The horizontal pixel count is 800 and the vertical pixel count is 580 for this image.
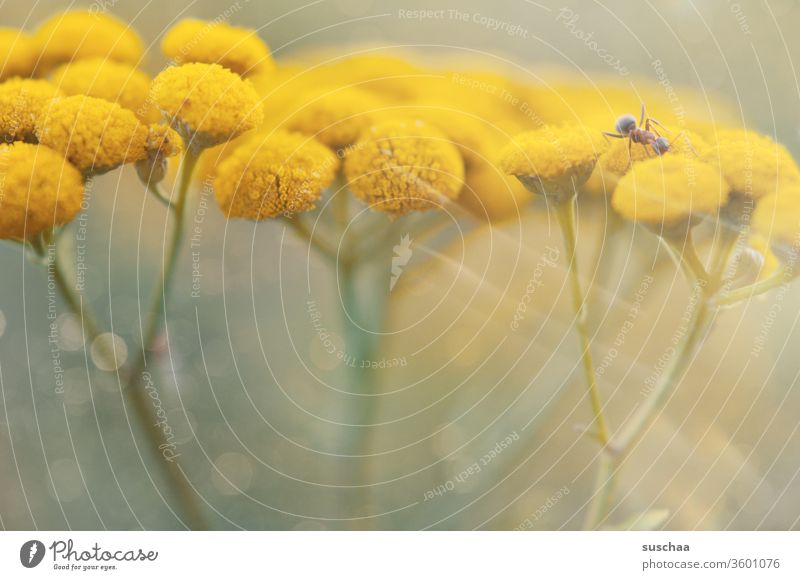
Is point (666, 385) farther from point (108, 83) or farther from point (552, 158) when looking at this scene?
point (108, 83)

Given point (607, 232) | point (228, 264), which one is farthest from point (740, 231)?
point (228, 264)

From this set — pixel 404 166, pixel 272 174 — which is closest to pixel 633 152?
pixel 404 166

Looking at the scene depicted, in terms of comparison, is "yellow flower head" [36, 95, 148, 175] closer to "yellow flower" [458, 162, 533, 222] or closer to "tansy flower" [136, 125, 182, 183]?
"tansy flower" [136, 125, 182, 183]

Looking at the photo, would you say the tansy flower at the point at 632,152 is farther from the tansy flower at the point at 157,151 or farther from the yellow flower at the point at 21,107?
the yellow flower at the point at 21,107

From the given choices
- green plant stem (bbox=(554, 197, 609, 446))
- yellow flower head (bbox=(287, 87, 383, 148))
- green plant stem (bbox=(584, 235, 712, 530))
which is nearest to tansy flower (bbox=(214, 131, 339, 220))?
yellow flower head (bbox=(287, 87, 383, 148))

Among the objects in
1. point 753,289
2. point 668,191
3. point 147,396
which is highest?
point 668,191

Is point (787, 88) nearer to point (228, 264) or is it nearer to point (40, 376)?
point (228, 264)
